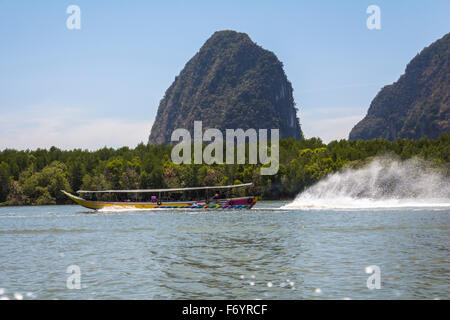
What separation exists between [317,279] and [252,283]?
3240 mm

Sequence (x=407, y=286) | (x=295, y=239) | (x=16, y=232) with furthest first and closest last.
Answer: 1. (x=16, y=232)
2. (x=295, y=239)
3. (x=407, y=286)

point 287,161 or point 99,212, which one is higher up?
point 287,161

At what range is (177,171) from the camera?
16462 centimetres

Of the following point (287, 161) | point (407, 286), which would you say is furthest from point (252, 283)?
point (287, 161)

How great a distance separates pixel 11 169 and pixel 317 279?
6564 inches

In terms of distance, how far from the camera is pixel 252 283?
23.2 m

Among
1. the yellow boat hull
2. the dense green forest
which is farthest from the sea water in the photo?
the dense green forest

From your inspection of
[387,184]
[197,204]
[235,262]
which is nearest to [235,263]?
[235,262]

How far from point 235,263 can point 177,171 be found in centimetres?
13666

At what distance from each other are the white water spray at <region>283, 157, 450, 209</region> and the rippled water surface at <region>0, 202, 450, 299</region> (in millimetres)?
62413
